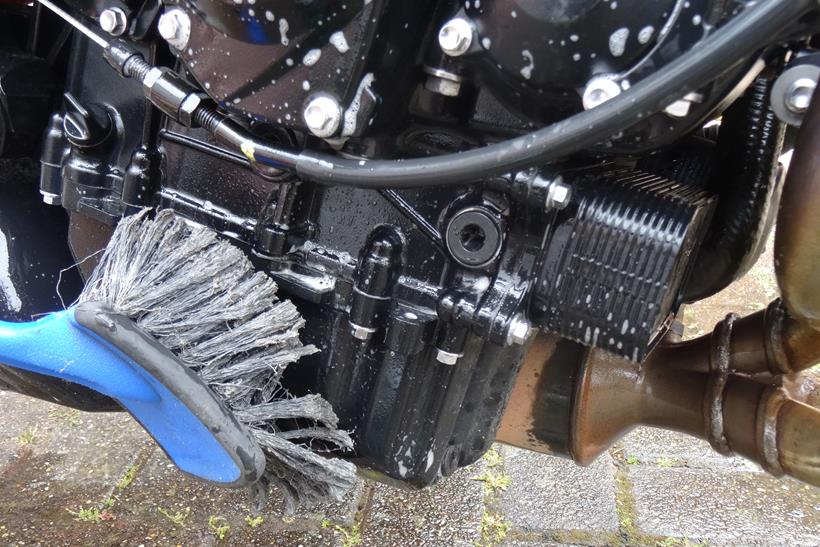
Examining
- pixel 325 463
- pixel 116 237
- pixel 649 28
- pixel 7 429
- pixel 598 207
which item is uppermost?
pixel 649 28

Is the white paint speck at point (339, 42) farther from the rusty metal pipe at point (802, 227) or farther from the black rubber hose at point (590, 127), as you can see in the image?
the rusty metal pipe at point (802, 227)

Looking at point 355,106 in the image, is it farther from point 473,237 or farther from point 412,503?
point 412,503

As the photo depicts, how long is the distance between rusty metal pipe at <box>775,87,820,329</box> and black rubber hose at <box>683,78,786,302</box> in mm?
215

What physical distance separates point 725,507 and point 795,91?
4.36 feet

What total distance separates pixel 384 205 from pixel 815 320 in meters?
0.51

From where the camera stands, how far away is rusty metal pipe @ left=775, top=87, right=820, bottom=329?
2.11 feet

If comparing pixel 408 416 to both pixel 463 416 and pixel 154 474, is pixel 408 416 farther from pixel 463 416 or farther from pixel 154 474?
pixel 154 474

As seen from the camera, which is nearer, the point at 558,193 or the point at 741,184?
the point at 558,193

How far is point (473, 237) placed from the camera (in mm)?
870

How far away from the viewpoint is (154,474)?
170 centimetres

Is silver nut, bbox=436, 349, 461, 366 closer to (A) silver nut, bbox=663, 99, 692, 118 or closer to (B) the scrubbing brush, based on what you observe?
(B) the scrubbing brush

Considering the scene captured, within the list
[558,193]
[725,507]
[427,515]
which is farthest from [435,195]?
[725,507]

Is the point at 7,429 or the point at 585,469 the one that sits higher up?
the point at 585,469

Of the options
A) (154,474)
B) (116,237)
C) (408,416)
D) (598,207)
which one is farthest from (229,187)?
(154,474)
